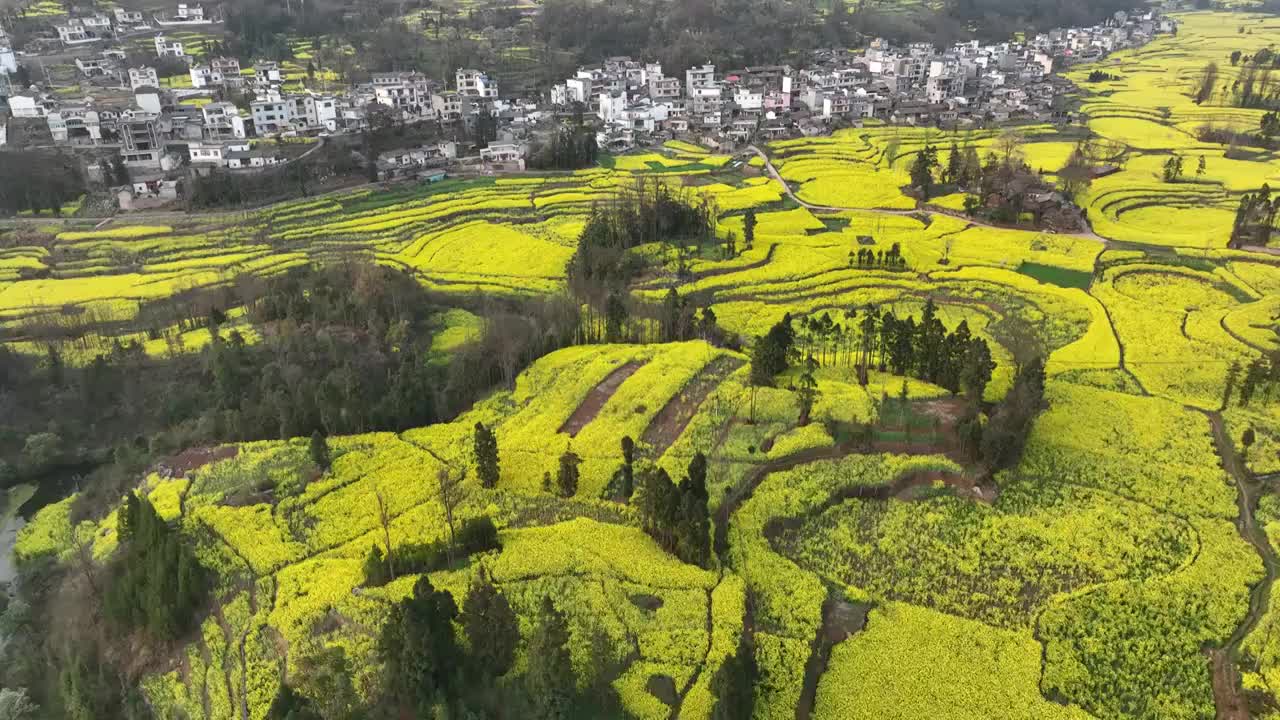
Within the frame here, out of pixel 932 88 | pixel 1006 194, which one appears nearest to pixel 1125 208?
pixel 1006 194

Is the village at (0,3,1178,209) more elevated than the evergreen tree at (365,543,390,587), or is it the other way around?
the village at (0,3,1178,209)

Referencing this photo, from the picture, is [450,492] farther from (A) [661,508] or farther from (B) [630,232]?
(B) [630,232]

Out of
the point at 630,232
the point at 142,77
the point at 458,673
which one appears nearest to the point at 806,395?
the point at 458,673

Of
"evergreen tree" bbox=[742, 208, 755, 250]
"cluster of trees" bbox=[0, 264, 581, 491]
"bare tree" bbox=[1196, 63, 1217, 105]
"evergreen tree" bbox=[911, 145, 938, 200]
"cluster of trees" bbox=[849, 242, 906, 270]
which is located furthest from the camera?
"bare tree" bbox=[1196, 63, 1217, 105]

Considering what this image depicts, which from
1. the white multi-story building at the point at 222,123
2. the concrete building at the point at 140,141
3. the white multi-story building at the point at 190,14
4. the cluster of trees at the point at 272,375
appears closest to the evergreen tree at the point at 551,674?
the cluster of trees at the point at 272,375

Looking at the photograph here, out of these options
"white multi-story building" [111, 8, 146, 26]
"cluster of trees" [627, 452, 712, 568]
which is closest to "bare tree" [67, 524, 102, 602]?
"cluster of trees" [627, 452, 712, 568]

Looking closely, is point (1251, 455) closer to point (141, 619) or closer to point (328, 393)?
point (328, 393)

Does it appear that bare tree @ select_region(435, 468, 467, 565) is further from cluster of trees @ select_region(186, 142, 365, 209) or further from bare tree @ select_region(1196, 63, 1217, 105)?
bare tree @ select_region(1196, 63, 1217, 105)

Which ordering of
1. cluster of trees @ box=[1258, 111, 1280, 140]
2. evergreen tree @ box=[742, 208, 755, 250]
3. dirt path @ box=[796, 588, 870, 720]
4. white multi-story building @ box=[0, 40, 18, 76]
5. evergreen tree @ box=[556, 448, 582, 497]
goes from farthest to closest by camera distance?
white multi-story building @ box=[0, 40, 18, 76] → cluster of trees @ box=[1258, 111, 1280, 140] → evergreen tree @ box=[742, 208, 755, 250] → evergreen tree @ box=[556, 448, 582, 497] → dirt path @ box=[796, 588, 870, 720]
